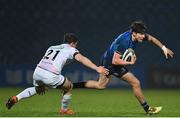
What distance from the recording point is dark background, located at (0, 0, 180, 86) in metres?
23.1

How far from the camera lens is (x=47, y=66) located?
10844 millimetres

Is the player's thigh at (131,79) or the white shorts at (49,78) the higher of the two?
the white shorts at (49,78)

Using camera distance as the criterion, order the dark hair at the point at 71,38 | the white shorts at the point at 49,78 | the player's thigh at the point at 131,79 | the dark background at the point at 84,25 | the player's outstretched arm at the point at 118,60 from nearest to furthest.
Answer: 1. the white shorts at the point at 49,78
2. the dark hair at the point at 71,38
3. the player's outstretched arm at the point at 118,60
4. the player's thigh at the point at 131,79
5. the dark background at the point at 84,25

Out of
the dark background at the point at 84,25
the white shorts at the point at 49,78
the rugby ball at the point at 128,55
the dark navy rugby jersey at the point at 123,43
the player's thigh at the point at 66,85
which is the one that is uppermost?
the dark background at the point at 84,25

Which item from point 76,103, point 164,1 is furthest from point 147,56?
point 76,103

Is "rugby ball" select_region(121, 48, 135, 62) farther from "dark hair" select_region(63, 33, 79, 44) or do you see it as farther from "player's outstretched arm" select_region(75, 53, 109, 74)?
"dark hair" select_region(63, 33, 79, 44)

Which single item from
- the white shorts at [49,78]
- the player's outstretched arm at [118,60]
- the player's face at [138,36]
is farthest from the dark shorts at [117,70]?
the white shorts at [49,78]

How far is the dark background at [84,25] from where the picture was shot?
23.1 metres

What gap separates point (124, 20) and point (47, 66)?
13.2 meters

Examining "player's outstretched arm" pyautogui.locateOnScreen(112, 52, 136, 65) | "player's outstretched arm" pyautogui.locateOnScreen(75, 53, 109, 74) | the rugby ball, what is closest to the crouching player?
"player's outstretched arm" pyautogui.locateOnScreen(75, 53, 109, 74)

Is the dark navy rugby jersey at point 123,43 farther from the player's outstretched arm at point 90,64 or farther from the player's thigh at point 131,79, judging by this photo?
the player's outstretched arm at point 90,64

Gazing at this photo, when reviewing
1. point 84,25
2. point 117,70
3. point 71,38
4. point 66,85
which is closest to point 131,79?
point 117,70

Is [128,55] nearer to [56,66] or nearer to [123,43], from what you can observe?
[123,43]

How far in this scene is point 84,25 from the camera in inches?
933
